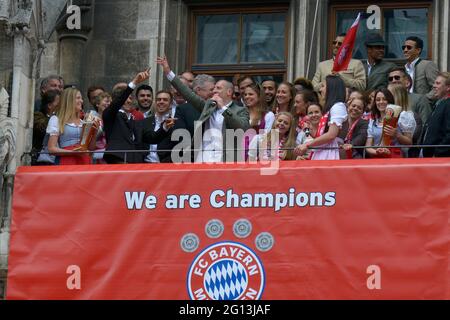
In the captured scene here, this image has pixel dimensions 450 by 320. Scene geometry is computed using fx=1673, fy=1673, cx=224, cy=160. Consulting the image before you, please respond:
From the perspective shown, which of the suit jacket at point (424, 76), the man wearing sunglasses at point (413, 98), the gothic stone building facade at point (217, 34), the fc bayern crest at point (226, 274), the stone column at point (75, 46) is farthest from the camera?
the stone column at point (75, 46)

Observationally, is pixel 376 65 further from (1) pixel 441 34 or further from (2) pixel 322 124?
(2) pixel 322 124

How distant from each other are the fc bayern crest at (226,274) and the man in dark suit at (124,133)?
1.56 m

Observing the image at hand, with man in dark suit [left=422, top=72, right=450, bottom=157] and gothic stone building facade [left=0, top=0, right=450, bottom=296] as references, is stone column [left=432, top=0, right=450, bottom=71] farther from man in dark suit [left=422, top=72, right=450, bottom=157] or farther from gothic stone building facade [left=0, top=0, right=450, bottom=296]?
man in dark suit [left=422, top=72, right=450, bottom=157]

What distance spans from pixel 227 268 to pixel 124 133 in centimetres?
211

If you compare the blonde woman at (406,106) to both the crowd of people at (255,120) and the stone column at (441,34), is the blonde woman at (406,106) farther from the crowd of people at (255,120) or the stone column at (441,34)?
the stone column at (441,34)

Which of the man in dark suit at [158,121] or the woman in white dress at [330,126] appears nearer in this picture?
the woman in white dress at [330,126]

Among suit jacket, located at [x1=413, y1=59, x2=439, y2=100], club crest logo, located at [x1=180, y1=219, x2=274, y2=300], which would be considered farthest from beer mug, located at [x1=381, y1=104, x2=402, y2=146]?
club crest logo, located at [x1=180, y1=219, x2=274, y2=300]

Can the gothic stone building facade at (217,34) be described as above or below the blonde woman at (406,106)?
above

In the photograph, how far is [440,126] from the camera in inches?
750

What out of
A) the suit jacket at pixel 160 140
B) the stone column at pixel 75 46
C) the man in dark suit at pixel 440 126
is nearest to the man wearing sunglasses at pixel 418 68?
the man in dark suit at pixel 440 126

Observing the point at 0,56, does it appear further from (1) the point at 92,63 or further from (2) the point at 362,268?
(2) the point at 362,268

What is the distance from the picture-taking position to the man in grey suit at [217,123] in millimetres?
19516

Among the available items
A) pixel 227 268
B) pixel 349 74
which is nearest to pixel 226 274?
pixel 227 268

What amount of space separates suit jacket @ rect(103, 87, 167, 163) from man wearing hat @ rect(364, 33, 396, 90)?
2.79 metres
